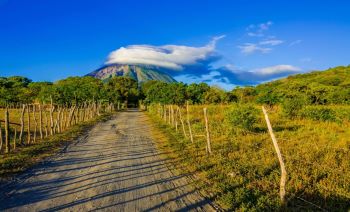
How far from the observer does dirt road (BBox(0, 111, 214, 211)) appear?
23.1 feet

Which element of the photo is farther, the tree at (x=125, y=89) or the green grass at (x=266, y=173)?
the tree at (x=125, y=89)

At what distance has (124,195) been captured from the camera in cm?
780

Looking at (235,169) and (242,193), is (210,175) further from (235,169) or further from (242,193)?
(242,193)

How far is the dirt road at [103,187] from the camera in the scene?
7.05m

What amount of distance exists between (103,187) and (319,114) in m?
22.9

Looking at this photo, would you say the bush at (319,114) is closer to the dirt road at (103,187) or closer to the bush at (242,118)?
the bush at (242,118)

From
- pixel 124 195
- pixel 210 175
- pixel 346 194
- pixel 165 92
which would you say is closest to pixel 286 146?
pixel 210 175

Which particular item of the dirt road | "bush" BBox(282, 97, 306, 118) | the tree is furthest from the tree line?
the tree

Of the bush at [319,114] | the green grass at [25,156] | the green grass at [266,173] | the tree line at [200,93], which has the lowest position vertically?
the green grass at [25,156]

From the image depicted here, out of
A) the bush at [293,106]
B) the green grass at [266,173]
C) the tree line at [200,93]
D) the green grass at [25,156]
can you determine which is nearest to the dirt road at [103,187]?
the green grass at [25,156]

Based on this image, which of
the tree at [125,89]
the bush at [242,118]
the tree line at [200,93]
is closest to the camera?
the bush at [242,118]

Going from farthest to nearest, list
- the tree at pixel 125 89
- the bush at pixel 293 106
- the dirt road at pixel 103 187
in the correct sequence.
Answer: the tree at pixel 125 89
the bush at pixel 293 106
the dirt road at pixel 103 187

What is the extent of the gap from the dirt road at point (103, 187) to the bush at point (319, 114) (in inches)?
727

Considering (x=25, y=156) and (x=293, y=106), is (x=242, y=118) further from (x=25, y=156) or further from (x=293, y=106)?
(x=25, y=156)
